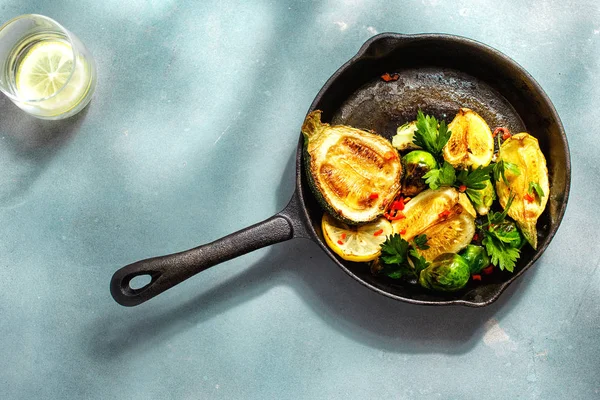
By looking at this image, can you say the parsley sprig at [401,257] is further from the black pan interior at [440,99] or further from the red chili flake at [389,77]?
the red chili flake at [389,77]

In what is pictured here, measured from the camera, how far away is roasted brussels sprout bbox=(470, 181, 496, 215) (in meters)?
2.14

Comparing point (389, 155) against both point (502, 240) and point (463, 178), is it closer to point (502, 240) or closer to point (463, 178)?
point (463, 178)

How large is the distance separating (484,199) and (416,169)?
256 mm

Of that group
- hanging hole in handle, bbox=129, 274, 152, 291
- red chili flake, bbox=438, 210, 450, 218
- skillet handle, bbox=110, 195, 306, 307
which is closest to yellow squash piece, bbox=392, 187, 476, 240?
red chili flake, bbox=438, 210, 450, 218

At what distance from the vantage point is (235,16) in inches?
97.6

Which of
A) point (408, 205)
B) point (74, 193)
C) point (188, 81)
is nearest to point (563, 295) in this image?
point (408, 205)

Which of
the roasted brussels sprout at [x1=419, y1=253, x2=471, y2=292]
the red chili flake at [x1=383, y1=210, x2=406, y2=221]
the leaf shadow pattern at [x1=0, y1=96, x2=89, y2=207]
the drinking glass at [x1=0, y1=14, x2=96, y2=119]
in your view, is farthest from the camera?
the leaf shadow pattern at [x1=0, y1=96, x2=89, y2=207]

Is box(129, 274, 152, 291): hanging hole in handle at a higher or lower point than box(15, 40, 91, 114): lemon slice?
lower

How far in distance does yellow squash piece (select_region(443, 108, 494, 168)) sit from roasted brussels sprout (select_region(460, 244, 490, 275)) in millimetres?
275

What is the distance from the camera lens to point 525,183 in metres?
2.16

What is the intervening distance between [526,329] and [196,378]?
122 cm

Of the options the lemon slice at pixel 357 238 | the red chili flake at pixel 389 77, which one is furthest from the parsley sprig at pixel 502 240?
the red chili flake at pixel 389 77

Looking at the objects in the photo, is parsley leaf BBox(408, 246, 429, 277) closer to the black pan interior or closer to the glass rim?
the black pan interior

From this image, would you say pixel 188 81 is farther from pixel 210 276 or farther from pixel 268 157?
pixel 210 276
